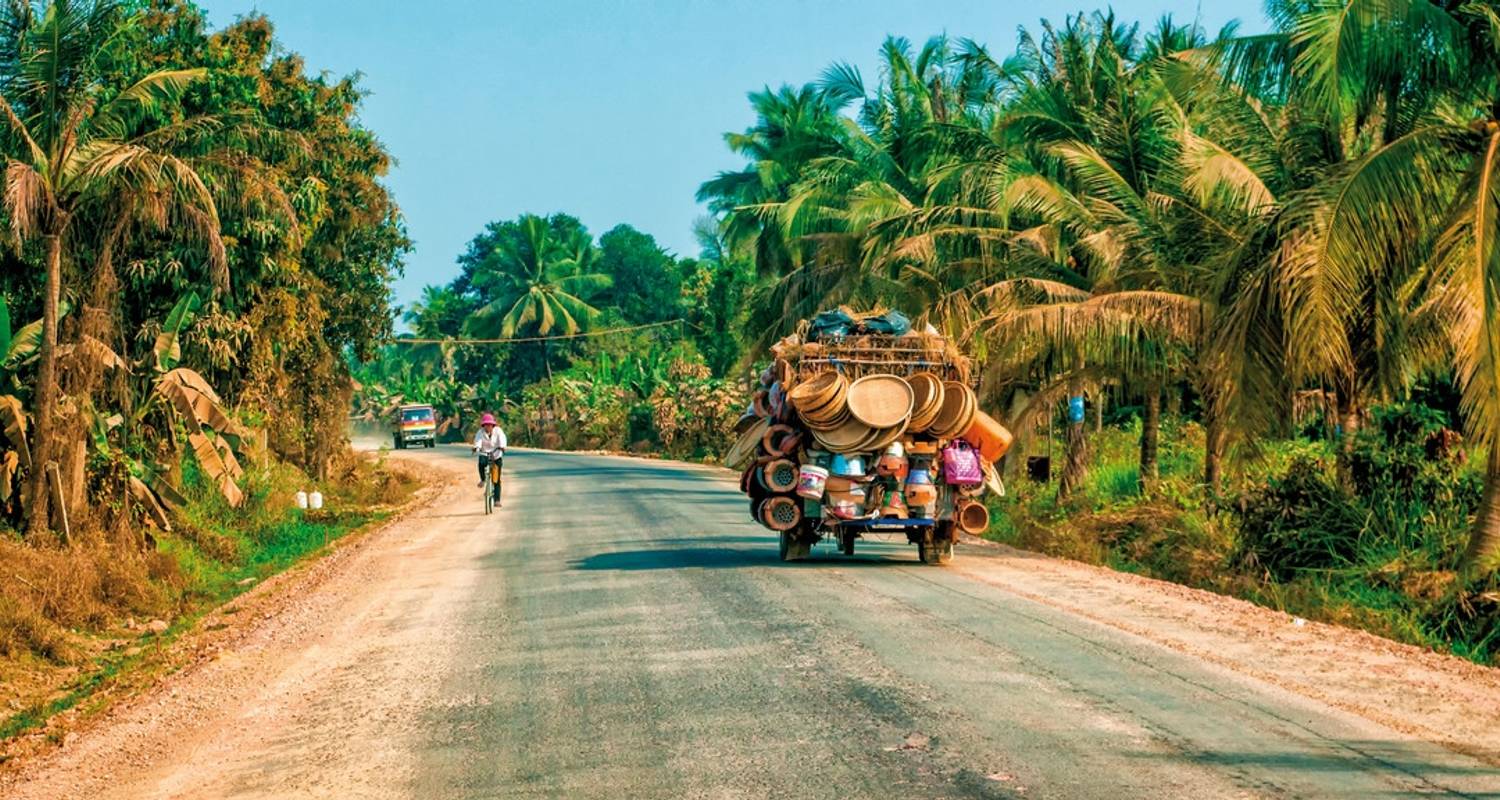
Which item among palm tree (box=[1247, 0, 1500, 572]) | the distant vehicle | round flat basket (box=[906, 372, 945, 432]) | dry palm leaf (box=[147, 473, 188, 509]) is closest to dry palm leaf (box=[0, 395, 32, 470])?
dry palm leaf (box=[147, 473, 188, 509])

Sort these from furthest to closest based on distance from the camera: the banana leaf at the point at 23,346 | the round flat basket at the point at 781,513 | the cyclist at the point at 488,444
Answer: the cyclist at the point at 488,444, the banana leaf at the point at 23,346, the round flat basket at the point at 781,513

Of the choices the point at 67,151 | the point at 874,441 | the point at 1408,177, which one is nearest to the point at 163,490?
the point at 67,151

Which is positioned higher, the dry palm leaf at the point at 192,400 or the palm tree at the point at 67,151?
the palm tree at the point at 67,151

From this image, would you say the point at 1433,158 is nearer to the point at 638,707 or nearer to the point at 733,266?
the point at 638,707

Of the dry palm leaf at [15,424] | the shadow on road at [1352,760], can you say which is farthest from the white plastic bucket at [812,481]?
the dry palm leaf at [15,424]

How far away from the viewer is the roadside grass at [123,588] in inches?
512

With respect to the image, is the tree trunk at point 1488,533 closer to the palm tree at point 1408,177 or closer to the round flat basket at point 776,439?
the palm tree at point 1408,177

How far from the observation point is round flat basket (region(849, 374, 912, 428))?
15.5 meters

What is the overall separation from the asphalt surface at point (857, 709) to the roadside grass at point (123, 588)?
131 inches

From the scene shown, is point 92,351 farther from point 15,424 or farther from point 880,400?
point 880,400

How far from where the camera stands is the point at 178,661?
12.7m

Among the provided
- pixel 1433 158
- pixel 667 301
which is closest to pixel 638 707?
pixel 1433 158

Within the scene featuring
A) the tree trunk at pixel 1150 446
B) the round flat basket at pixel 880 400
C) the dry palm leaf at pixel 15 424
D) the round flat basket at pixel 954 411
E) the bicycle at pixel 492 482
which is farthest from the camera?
the bicycle at pixel 492 482

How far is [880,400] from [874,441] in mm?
427
